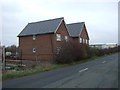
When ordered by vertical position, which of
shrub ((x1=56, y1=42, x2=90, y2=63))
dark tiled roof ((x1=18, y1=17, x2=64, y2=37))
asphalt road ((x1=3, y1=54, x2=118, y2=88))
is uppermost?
dark tiled roof ((x1=18, y1=17, x2=64, y2=37))

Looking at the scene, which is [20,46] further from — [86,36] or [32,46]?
[86,36]

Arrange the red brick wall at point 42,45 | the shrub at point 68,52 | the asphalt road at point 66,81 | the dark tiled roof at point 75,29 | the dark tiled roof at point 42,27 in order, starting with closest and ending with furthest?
the asphalt road at point 66,81
the shrub at point 68,52
the red brick wall at point 42,45
the dark tiled roof at point 42,27
the dark tiled roof at point 75,29

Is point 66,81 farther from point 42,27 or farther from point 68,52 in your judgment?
point 42,27

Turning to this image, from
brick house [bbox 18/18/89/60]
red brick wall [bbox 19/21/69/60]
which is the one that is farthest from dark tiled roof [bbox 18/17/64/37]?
red brick wall [bbox 19/21/69/60]

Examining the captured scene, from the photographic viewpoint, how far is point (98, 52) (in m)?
44.8

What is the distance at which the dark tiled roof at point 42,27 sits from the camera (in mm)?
31069

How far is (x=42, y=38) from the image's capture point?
31.2 meters

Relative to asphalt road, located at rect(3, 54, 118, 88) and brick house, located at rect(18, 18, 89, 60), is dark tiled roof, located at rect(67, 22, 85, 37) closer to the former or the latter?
brick house, located at rect(18, 18, 89, 60)

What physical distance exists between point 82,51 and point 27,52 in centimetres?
1172

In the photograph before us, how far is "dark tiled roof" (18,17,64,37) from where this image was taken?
102ft

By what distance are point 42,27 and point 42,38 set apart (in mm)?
3042

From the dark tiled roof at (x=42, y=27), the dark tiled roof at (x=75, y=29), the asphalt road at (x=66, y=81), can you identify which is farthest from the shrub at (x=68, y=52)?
the dark tiled roof at (x=75, y=29)

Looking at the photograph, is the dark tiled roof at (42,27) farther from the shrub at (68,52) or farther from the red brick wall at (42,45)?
the shrub at (68,52)

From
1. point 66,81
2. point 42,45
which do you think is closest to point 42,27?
point 42,45
